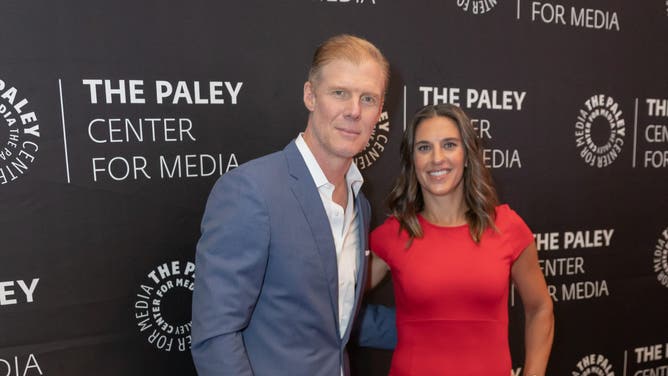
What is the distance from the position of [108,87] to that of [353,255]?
103 cm

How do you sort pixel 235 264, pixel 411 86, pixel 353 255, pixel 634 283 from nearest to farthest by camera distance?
pixel 235 264 < pixel 353 255 < pixel 411 86 < pixel 634 283

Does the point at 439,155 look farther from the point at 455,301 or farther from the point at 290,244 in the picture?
the point at 290,244

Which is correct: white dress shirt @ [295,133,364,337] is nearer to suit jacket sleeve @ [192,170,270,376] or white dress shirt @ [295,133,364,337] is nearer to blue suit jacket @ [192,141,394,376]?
blue suit jacket @ [192,141,394,376]

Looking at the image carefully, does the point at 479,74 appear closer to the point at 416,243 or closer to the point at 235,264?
the point at 416,243

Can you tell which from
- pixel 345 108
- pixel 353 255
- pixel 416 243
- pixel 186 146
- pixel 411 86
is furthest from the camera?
pixel 411 86

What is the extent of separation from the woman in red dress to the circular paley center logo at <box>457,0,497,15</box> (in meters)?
0.77

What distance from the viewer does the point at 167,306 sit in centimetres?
180

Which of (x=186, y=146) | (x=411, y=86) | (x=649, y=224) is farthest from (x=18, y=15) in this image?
(x=649, y=224)

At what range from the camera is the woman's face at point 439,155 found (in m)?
1.57

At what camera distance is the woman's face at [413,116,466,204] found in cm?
157

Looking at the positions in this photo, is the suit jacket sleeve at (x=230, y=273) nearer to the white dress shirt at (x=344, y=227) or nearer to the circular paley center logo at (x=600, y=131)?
the white dress shirt at (x=344, y=227)

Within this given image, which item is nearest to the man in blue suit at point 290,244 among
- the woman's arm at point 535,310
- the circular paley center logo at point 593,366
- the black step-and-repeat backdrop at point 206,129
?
the black step-and-repeat backdrop at point 206,129

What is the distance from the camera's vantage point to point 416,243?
160cm

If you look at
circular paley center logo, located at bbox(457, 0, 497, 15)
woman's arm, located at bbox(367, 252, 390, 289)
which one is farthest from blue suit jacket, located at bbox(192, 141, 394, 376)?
circular paley center logo, located at bbox(457, 0, 497, 15)
